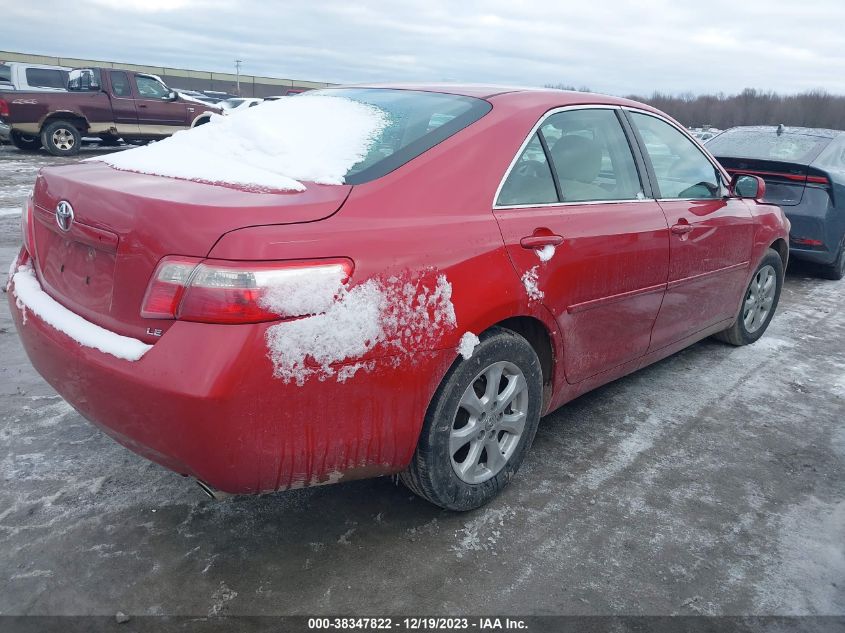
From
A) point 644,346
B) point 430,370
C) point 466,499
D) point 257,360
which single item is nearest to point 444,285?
point 430,370

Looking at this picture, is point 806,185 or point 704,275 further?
point 806,185

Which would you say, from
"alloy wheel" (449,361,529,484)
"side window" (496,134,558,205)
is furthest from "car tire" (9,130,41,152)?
"alloy wheel" (449,361,529,484)

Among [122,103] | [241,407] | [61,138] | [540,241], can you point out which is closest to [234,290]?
[241,407]

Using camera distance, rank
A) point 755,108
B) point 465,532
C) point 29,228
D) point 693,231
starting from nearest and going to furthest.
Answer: point 465,532, point 29,228, point 693,231, point 755,108

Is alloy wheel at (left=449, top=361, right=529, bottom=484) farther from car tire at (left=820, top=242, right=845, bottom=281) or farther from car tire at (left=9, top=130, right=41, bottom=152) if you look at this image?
car tire at (left=9, top=130, right=41, bottom=152)

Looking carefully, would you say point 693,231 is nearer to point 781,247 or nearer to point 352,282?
point 781,247

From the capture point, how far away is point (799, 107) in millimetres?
72000

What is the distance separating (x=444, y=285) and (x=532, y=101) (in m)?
1.14

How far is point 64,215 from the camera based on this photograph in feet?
7.67

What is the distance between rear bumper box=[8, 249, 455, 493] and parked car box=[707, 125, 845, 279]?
18.4 feet

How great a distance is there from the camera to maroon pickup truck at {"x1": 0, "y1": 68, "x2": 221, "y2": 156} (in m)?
14.4

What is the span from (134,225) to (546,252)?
58.6 inches

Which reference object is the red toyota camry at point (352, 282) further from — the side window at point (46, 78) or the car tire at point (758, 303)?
the side window at point (46, 78)

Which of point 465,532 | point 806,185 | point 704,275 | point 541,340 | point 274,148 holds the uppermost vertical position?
point 274,148
